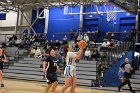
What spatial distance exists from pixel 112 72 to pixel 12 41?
13266 millimetres

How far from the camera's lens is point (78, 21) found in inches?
1264

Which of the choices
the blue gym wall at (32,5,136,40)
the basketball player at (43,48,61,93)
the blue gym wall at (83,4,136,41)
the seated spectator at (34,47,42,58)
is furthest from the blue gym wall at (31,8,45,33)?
the basketball player at (43,48,61,93)

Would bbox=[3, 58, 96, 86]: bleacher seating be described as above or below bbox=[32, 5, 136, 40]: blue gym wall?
below

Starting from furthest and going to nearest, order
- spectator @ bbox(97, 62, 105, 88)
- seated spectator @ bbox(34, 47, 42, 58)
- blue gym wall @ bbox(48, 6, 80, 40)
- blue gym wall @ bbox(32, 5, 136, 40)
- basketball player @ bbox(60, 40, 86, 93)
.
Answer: blue gym wall @ bbox(48, 6, 80, 40) → blue gym wall @ bbox(32, 5, 136, 40) → seated spectator @ bbox(34, 47, 42, 58) → spectator @ bbox(97, 62, 105, 88) → basketball player @ bbox(60, 40, 86, 93)

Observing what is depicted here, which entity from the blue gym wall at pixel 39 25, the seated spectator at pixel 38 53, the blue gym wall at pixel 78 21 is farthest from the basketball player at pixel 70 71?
the blue gym wall at pixel 39 25

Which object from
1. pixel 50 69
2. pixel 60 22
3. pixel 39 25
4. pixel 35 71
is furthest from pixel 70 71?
pixel 39 25

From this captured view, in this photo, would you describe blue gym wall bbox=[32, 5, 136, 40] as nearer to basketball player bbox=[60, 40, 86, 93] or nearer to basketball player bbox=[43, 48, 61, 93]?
basketball player bbox=[43, 48, 61, 93]

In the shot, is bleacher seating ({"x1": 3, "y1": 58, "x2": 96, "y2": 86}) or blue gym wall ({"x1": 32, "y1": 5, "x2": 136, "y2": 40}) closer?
bleacher seating ({"x1": 3, "y1": 58, "x2": 96, "y2": 86})

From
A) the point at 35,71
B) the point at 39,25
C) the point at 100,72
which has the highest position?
the point at 39,25

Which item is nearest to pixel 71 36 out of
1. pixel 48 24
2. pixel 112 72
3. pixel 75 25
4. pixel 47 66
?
pixel 75 25

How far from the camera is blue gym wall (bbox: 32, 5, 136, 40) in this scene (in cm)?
2938

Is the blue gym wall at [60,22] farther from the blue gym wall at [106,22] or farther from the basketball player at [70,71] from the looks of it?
the basketball player at [70,71]

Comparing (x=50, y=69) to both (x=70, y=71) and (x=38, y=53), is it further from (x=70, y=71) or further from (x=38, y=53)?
(x=38, y=53)

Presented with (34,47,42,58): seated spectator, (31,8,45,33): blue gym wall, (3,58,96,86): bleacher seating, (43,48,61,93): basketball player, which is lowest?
(3,58,96,86): bleacher seating
